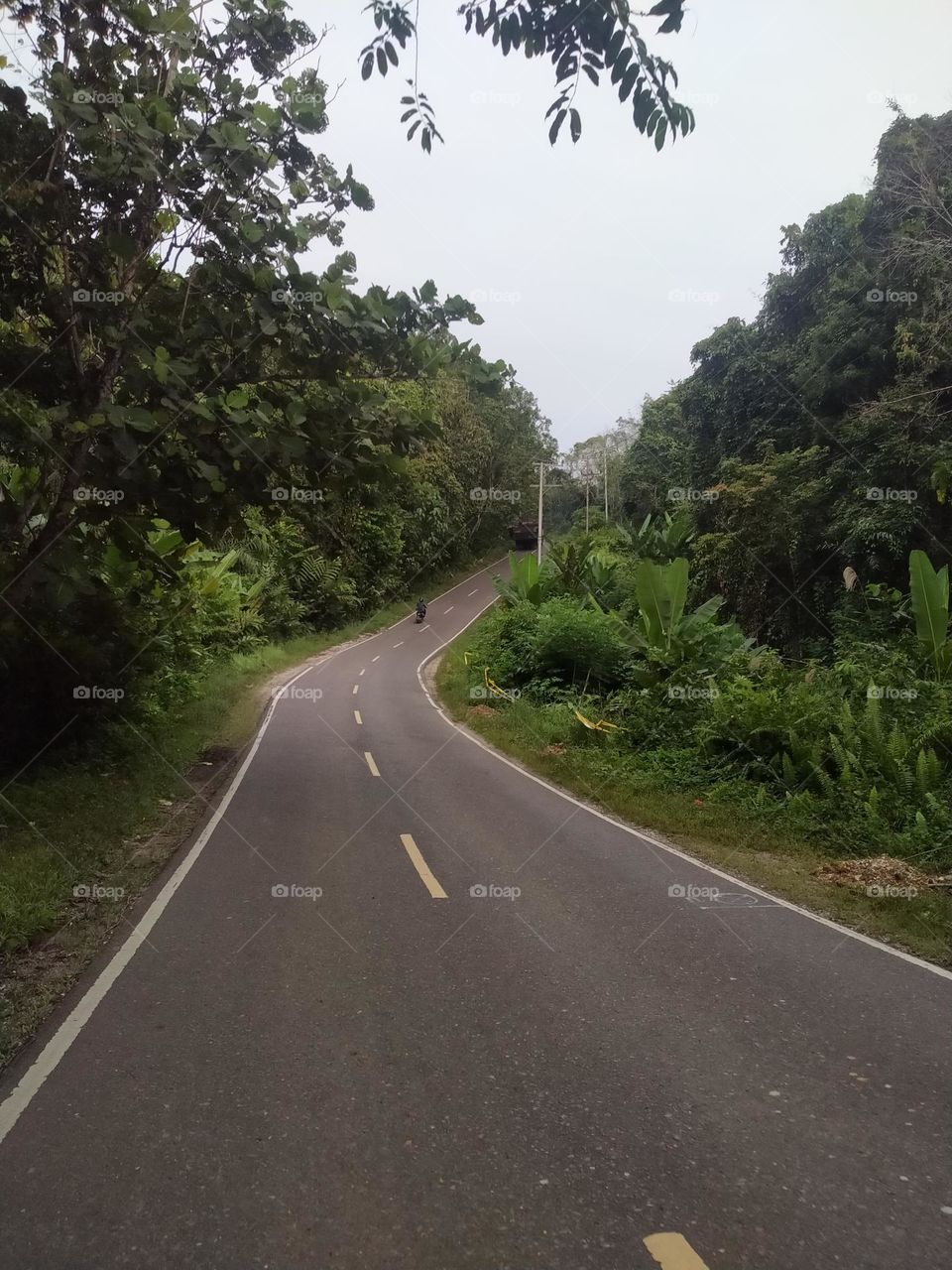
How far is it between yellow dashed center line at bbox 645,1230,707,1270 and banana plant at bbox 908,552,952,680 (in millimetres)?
10089

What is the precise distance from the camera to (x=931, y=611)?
11.2 meters

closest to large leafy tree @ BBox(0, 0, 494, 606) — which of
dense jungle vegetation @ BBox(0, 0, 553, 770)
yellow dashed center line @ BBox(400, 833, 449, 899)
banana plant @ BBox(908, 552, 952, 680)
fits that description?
dense jungle vegetation @ BBox(0, 0, 553, 770)

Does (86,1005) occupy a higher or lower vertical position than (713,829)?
higher

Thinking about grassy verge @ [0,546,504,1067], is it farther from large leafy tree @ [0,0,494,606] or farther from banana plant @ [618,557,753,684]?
banana plant @ [618,557,753,684]

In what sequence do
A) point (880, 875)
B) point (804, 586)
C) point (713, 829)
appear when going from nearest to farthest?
point (880, 875), point (713, 829), point (804, 586)

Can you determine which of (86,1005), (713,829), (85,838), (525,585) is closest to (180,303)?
(85,838)

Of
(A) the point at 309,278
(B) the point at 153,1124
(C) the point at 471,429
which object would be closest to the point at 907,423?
(A) the point at 309,278

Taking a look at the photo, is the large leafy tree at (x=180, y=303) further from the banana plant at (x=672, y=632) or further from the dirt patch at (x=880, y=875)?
the banana plant at (x=672, y=632)

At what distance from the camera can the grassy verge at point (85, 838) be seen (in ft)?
18.1

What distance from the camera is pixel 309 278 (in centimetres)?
764

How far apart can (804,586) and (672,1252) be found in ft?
64.9

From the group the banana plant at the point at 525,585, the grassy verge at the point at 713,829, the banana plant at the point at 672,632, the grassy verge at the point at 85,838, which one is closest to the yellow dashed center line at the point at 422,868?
the grassy verge at the point at 85,838

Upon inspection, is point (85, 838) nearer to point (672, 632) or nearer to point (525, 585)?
point (672, 632)

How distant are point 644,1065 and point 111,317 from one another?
8246mm
